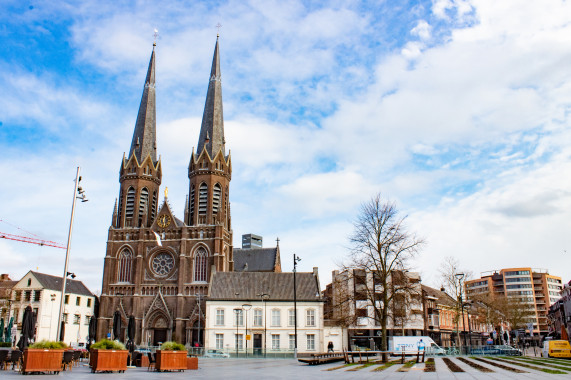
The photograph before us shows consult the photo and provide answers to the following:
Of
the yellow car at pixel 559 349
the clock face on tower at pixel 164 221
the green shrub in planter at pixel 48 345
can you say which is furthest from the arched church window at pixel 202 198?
the green shrub in planter at pixel 48 345

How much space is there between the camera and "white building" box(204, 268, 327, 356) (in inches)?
2122

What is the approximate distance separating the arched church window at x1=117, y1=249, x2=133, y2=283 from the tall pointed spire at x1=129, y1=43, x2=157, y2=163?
48.1 ft

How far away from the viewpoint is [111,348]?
58.4 feet

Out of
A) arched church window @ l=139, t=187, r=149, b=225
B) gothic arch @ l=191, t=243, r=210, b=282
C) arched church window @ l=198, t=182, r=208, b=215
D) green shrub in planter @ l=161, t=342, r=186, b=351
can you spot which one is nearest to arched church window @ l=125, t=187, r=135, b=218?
arched church window @ l=139, t=187, r=149, b=225

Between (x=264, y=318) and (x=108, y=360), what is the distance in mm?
38211

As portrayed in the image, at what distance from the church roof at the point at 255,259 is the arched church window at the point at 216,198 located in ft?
44.4

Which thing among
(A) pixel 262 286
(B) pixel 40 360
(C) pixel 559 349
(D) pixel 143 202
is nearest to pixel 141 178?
(D) pixel 143 202

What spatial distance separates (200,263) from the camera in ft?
224

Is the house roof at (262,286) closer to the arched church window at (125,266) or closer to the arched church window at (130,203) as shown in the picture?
the arched church window at (125,266)

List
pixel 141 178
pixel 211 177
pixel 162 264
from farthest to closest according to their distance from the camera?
1. pixel 141 178
2. pixel 211 177
3. pixel 162 264

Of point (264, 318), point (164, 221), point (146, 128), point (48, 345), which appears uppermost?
point (146, 128)

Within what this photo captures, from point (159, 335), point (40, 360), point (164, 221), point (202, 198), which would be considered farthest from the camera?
point (202, 198)

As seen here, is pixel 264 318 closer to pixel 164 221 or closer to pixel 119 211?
pixel 164 221

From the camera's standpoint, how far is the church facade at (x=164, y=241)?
65.6 m
